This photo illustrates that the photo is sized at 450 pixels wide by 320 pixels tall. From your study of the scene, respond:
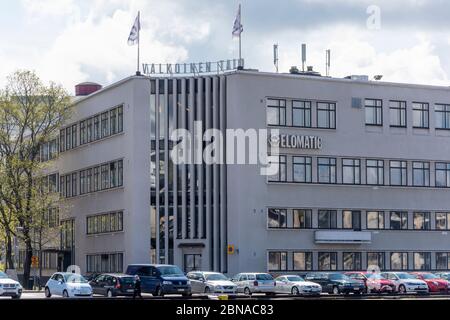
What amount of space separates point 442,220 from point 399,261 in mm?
5769

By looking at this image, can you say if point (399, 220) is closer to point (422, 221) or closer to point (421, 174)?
point (422, 221)

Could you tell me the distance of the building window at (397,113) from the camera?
76000mm

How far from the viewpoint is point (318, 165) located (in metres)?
72.4

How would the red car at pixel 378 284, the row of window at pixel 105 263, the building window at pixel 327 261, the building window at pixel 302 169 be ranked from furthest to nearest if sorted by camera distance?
1. the row of window at pixel 105 263
2. the building window at pixel 327 261
3. the building window at pixel 302 169
4. the red car at pixel 378 284

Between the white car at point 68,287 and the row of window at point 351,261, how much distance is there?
24223 mm

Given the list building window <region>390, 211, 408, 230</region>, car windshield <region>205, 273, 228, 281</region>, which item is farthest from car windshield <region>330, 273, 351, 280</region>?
building window <region>390, 211, 408, 230</region>

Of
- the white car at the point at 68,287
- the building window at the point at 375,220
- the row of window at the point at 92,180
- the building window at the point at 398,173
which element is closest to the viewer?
the white car at the point at 68,287

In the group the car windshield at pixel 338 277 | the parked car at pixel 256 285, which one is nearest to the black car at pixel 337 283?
the car windshield at pixel 338 277

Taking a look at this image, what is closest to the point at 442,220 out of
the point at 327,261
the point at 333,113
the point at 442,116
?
the point at 442,116

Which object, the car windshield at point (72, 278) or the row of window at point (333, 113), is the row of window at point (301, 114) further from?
the car windshield at point (72, 278)

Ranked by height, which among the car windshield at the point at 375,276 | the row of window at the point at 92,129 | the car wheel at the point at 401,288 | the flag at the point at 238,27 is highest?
the flag at the point at 238,27

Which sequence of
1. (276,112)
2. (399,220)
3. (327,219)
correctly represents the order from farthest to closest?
(399,220), (327,219), (276,112)

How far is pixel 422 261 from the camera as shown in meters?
76.2
